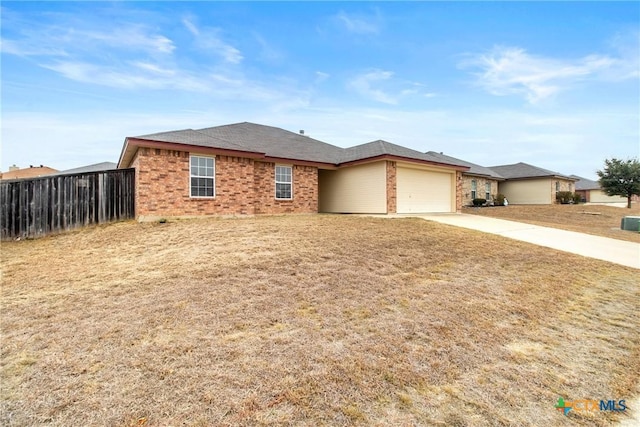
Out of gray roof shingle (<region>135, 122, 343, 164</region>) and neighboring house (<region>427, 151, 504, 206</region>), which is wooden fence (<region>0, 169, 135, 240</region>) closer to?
gray roof shingle (<region>135, 122, 343, 164</region>)

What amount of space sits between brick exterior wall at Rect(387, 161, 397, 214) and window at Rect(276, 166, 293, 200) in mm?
4945

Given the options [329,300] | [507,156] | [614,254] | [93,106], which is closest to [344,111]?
[93,106]

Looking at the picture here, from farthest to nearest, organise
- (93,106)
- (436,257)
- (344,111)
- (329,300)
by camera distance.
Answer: (344,111), (93,106), (436,257), (329,300)

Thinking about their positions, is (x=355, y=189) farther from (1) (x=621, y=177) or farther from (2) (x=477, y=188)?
(1) (x=621, y=177)

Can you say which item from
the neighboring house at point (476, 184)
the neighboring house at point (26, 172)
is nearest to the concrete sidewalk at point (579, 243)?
the neighboring house at point (476, 184)

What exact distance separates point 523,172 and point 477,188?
7564mm

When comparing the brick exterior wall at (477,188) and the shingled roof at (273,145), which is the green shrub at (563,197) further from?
the shingled roof at (273,145)

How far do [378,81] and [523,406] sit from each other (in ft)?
53.8

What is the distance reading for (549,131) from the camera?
70.9 feet

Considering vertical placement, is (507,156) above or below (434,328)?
above

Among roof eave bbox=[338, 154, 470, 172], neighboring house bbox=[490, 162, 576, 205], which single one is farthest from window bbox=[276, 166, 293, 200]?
neighboring house bbox=[490, 162, 576, 205]

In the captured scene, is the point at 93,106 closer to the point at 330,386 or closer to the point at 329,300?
the point at 329,300

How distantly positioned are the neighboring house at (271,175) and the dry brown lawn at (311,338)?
4.71 m

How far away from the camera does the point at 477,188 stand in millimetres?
27672
